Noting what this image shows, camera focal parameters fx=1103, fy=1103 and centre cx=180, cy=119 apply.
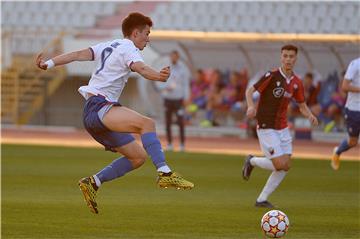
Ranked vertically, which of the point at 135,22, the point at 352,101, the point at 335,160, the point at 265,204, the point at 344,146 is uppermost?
the point at 135,22

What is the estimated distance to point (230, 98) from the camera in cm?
3325

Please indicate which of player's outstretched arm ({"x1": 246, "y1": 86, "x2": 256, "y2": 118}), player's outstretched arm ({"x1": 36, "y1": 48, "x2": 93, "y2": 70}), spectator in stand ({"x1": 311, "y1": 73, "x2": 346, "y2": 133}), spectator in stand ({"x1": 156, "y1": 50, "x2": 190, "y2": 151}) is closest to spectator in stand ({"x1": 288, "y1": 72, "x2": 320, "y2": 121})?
spectator in stand ({"x1": 311, "y1": 73, "x2": 346, "y2": 133})

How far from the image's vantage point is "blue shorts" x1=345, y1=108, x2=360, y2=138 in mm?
18781

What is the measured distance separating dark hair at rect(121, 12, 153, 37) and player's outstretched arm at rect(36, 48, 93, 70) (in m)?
0.48

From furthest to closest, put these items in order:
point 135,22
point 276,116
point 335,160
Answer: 1. point 335,160
2. point 276,116
3. point 135,22

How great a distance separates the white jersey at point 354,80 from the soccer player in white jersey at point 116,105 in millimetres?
6937

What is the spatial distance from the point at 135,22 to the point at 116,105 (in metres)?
0.91

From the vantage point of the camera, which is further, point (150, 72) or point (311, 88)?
point (311, 88)

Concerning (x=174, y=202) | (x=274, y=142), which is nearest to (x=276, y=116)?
(x=274, y=142)

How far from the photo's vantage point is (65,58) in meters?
11.8

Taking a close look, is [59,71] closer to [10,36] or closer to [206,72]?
[10,36]

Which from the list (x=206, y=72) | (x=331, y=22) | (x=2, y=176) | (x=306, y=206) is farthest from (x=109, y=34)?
(x=306, y=206)

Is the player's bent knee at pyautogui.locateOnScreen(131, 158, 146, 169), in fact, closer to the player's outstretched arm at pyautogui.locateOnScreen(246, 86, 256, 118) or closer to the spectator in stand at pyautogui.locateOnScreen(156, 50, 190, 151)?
the player's outstretched arm at pyautogui.locateOnScreen(246, 86, 256, 118)

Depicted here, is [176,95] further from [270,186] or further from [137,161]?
[137,161]
